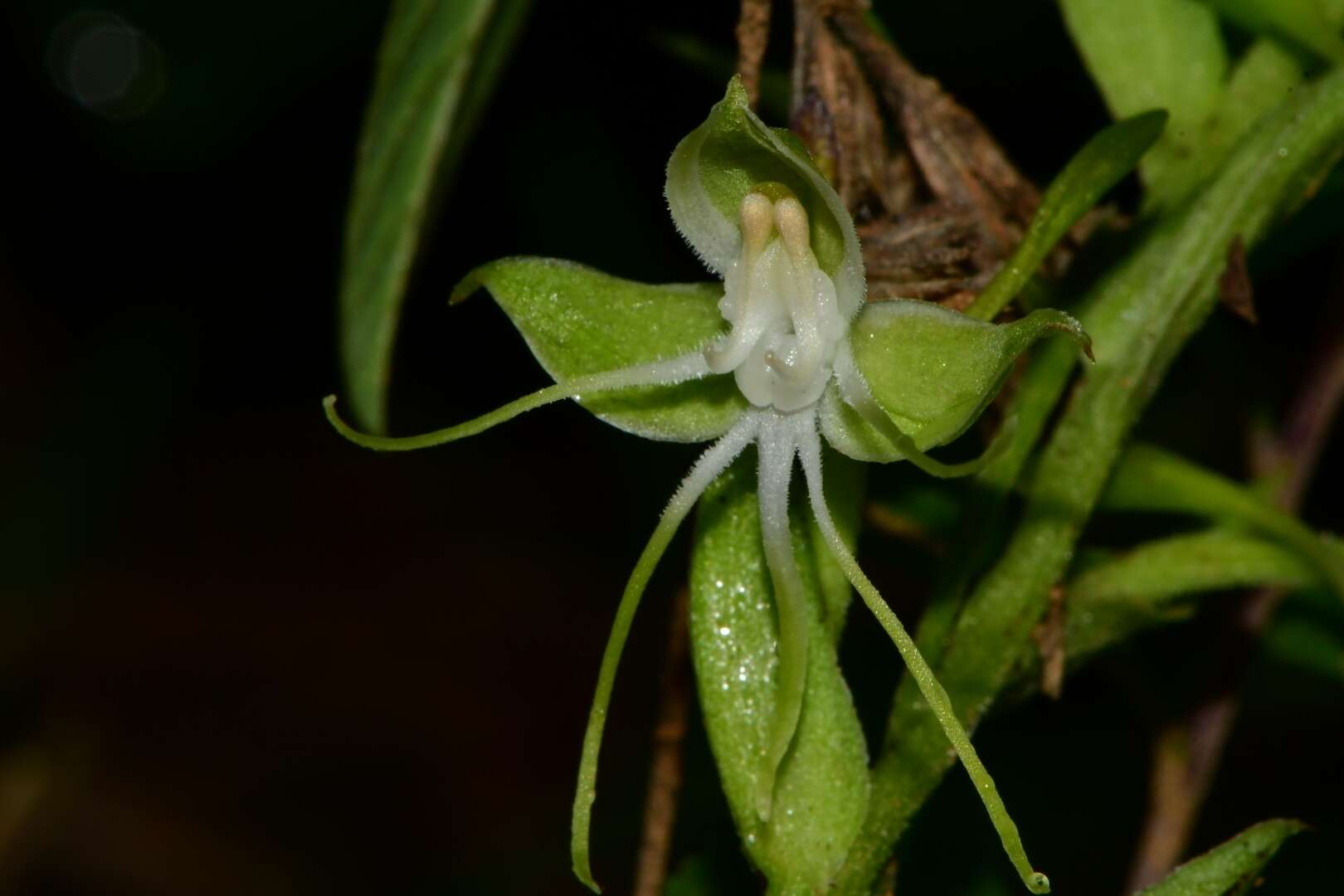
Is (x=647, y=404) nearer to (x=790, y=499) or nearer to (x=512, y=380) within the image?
(x=790, y=499)

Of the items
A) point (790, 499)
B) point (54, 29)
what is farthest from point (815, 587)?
point (54, 29)

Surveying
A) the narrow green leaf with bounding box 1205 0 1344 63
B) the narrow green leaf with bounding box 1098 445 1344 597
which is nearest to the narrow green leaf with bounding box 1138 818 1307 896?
the narrow green leaf with bounding box 1098 445 1344 597

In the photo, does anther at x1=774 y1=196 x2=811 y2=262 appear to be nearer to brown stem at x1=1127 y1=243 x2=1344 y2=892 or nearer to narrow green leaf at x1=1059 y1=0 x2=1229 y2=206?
narrow green leaf at x1=1059 y1=0 x2=1229 y2=206

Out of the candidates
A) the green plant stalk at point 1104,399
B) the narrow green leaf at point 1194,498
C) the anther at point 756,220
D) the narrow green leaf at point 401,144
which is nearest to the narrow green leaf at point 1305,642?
the narrow green leaf at point 1194,498

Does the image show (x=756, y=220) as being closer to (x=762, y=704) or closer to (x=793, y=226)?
(x=793, y=226)

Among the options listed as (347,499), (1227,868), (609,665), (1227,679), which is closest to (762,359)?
(609,665)

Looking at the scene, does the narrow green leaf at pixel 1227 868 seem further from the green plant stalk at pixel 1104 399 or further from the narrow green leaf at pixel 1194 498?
the narrow green leaf at pixel 1194 498

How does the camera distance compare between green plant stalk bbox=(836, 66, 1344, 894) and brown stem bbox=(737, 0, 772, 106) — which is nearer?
green plant stalk bbox=(836, 66, 1344, 894)
